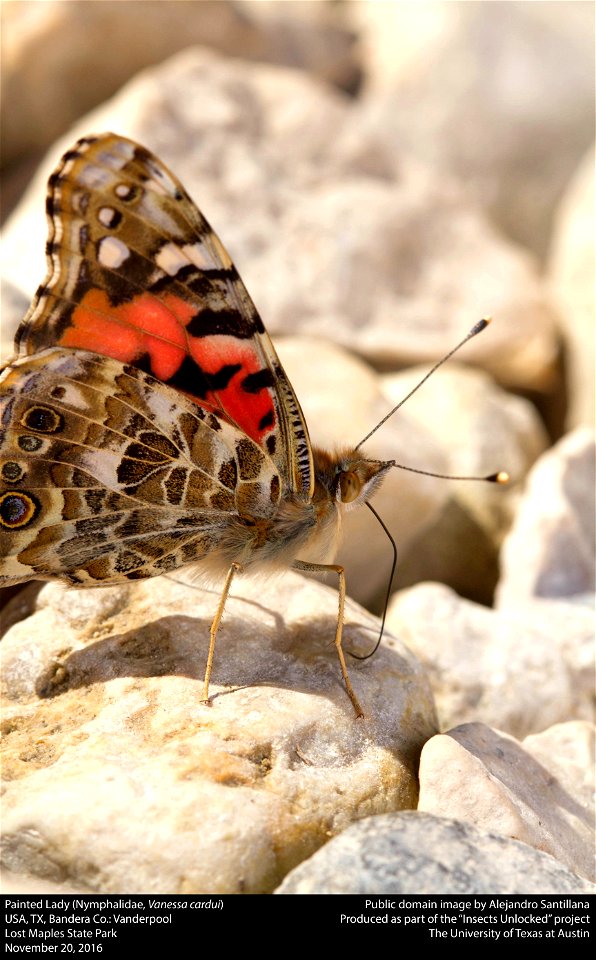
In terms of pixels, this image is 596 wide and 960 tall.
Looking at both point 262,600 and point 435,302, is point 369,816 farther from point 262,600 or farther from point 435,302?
point 435,302

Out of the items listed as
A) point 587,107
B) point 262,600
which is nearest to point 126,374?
point 262,600

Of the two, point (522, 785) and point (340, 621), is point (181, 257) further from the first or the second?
point (522, 785)

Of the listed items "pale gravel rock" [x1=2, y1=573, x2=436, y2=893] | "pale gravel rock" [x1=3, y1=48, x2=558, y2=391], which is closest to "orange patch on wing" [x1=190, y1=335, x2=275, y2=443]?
"pale gravel rock" [x1=2, y1=573, x2=436, y2=893]

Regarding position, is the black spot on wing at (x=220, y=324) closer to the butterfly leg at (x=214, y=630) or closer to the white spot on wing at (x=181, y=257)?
the white spot on wing at (x=181, y=257)

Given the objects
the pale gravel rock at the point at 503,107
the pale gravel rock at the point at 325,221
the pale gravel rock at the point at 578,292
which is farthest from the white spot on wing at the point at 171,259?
the pale gravel rock at the point at 503,107

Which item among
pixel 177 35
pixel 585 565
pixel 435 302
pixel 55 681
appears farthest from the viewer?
pixel 177 35

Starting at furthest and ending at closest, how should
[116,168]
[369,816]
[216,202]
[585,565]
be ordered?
[216,202] → [585,565] → [116,168] → [369,816]
